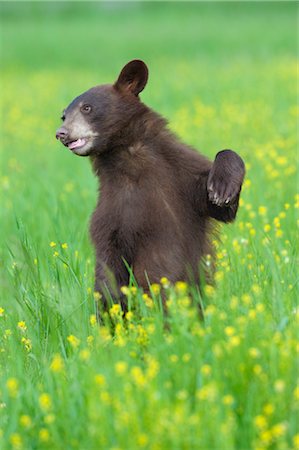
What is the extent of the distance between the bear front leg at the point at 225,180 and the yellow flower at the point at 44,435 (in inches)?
53.8

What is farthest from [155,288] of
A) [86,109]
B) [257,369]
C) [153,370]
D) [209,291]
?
[86,109]

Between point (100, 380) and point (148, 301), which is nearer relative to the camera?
point (100, 380)

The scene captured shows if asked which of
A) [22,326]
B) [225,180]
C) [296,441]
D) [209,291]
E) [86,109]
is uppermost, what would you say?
[86,109]

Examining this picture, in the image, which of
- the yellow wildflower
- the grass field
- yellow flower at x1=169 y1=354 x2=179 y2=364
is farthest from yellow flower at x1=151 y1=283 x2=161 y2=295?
yellow flower at x1=169 y1=354 x2=179 y2=364

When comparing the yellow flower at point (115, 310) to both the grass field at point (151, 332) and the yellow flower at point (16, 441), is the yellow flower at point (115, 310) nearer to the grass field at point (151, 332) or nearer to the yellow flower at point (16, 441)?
the grass field at point (151, 332)

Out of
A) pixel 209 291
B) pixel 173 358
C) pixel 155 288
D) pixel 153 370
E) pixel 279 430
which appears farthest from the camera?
pixel 209 291

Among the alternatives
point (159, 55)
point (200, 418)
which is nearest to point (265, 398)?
point (200, 418)

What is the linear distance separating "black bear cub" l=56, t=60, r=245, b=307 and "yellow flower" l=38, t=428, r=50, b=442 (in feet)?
3.18

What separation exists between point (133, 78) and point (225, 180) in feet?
2.93

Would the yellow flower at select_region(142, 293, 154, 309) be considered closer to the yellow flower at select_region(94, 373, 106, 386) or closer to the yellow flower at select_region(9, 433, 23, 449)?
the yellow flower at select_region(94, 373, 106, 386)

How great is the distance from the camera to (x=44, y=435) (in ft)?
9.52

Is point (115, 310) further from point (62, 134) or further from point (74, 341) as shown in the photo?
point (62, 134)

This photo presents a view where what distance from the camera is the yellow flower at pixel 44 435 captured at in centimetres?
291

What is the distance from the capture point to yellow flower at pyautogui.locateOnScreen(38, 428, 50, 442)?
2.91 meters
